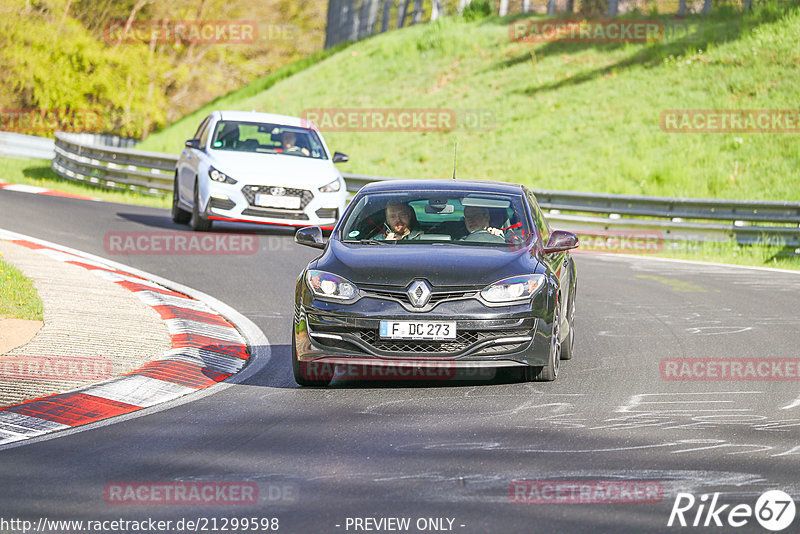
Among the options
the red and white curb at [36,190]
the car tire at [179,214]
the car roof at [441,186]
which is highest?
the car roof at [441,186]

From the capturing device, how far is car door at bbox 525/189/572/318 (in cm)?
889

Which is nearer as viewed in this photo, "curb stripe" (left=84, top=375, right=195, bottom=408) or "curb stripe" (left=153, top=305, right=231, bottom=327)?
"curb stripe" (left=84, top=375, right=195, bottom=408)

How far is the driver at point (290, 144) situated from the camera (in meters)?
18.8

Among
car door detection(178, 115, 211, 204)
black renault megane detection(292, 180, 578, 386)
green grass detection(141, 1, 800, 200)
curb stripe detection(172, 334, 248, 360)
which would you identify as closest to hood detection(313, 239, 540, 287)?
black renault megane detection(292, 180, 578, 386)

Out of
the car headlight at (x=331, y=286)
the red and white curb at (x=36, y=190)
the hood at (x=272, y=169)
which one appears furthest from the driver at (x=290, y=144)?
the car headlight at (x=331, y=286)

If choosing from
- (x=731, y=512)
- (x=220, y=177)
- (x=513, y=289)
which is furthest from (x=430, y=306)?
(x=220, y=177)

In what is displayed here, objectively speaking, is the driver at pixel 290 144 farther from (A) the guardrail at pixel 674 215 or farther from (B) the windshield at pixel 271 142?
(A) the guardrail at pixel 674 215

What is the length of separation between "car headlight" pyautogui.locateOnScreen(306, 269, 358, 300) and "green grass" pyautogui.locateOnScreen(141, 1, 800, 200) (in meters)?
17.5

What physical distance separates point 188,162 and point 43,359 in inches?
420

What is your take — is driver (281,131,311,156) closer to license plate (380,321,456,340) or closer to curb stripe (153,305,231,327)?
curb stripe (153,305,231,327)

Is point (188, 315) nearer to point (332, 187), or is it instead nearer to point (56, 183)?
point (332, 187)

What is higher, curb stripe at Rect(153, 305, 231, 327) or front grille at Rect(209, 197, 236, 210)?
front grille at Rect(209, 197, 236, 210)

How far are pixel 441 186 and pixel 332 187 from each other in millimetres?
8574

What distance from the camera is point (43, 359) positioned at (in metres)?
8.61
